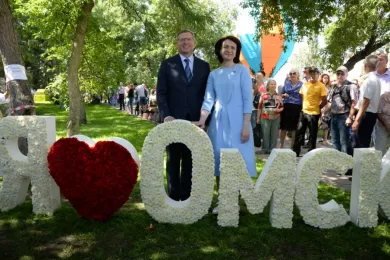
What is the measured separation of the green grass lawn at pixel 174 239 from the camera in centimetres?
317

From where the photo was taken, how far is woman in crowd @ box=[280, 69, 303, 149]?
7.20 metres

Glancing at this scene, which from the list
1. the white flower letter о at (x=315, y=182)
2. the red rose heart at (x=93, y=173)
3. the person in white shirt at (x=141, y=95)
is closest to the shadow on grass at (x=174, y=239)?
the white flower letter о at (x=315, y=182)

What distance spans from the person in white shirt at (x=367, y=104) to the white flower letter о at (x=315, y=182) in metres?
1.44

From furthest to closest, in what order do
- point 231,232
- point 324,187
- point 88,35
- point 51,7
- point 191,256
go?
point 88,35
point 51,7
point 324,187
point 231,232
point 191,256

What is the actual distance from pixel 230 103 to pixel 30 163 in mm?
2432

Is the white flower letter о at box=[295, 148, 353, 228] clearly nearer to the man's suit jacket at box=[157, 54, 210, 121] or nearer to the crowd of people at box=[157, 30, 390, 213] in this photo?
the crowd of people at box=[157, 30, 390, 213]

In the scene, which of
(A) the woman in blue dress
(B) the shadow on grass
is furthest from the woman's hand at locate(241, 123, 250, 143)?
(B) the shadow on grass

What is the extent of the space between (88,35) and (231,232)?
28.4 ft

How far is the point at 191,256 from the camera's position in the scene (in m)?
3.12

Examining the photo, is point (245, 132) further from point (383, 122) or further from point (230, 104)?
point (383, 122)

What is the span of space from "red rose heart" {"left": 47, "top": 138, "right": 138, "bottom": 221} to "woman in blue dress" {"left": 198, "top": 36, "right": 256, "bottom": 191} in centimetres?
102

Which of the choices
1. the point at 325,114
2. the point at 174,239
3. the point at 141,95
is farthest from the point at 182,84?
the point at 141,95

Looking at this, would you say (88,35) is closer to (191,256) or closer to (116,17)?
(191,256)

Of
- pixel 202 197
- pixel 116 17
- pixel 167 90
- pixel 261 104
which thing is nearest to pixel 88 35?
pixel 261 104
